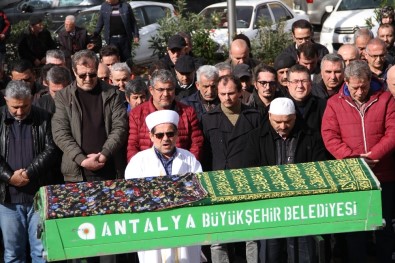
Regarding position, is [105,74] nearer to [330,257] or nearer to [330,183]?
[330,257]

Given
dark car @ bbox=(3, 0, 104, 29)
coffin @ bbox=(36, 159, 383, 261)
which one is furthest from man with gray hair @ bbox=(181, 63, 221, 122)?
dark car @ bbox=(3, 0, 104, 29)

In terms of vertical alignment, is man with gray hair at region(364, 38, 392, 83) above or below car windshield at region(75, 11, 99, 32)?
above

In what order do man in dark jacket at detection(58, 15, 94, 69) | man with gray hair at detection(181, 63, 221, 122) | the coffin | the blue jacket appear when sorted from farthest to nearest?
the blue jacket < man in dark jacket at detection(58, 15, 94, 69) < man with gray hair at detection(181, 63, 221, 122) < the coffin

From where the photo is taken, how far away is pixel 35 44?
52.7 ft

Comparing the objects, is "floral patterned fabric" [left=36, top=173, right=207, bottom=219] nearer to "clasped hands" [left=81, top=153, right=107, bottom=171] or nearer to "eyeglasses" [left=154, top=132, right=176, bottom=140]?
"eyeglasses" [left=154, top=132, right=176, bottom=140]

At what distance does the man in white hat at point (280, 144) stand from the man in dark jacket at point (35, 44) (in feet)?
27.5

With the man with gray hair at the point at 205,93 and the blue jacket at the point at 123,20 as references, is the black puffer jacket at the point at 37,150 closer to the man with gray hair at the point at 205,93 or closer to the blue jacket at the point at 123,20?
the man with gray hair at the point at 205,93

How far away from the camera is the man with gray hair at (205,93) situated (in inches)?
363

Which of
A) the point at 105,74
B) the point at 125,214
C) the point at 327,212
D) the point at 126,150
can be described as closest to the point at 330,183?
the point at 327,212

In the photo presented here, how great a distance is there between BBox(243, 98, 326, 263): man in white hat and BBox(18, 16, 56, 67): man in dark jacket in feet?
27.5

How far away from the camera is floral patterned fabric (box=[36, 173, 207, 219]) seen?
6.26 m

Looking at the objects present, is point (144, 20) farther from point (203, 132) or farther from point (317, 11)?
point (203, 132)

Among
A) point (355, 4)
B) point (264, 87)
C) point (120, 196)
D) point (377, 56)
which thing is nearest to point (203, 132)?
point (264, 87)

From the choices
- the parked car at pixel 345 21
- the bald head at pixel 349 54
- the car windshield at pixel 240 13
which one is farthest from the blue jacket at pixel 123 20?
the bald head at pixel 349 54
